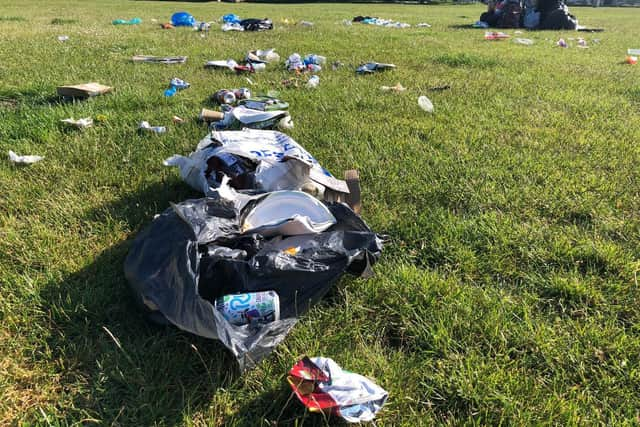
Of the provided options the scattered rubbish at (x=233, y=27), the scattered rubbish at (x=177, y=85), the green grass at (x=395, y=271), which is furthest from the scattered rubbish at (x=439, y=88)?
the scattered rubbish at (x=233, y=27)

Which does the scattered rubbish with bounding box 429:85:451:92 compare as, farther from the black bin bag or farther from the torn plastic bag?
the black bin bag

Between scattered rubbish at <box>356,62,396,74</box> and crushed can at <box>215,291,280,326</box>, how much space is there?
4.49 m

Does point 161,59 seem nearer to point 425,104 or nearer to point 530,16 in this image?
point 425,104

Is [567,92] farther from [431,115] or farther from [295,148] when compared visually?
[295,148]

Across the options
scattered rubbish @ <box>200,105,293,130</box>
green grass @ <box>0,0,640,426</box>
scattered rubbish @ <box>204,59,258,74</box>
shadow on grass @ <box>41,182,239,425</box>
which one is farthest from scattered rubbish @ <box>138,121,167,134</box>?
scattered rubbish @ <box>204,59,258,74</box>

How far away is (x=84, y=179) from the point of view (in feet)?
8.04

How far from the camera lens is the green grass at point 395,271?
49.6 inches

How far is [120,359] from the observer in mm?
1351

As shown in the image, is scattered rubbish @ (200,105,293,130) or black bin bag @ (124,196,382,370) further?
scattered rubbish @ (200,105,293,130)

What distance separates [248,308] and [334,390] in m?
0.38

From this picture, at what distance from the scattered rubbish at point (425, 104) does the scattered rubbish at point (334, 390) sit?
120 inches

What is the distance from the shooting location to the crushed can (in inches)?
52.9

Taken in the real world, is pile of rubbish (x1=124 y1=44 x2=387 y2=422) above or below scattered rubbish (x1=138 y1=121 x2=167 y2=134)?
below

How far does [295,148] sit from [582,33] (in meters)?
12.3
